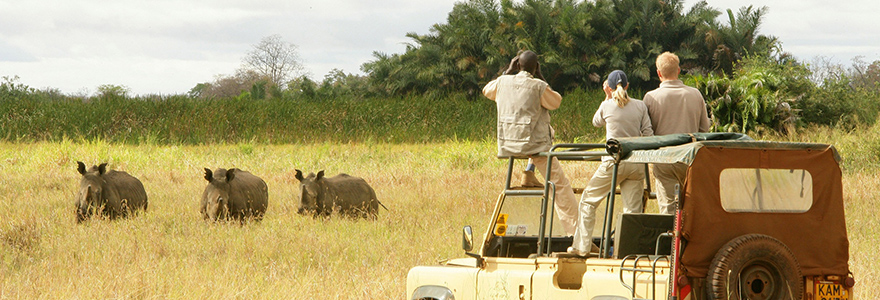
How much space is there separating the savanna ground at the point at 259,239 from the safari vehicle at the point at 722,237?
1.97 metres

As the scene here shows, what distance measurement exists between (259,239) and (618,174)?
5.22 metres

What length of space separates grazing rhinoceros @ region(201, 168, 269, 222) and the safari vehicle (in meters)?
6.38

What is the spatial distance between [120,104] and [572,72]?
18899 millimetres

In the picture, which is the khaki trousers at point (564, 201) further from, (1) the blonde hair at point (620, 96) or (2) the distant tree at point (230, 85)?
(2) the distant tree at point (230, 85)

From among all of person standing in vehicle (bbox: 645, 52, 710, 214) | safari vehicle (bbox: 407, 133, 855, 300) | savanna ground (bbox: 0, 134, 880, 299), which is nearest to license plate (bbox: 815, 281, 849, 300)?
safari vehicle (bbox: 407, 133, 855, 300)

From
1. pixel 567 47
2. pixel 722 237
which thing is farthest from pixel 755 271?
pixel 567 47

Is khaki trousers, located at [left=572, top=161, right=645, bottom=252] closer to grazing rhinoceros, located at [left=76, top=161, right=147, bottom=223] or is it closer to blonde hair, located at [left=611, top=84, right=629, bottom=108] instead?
blonde hair, located at [left=611, top=84, right=629, bottom=108]

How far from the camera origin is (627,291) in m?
4.88

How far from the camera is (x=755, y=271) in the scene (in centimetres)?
479

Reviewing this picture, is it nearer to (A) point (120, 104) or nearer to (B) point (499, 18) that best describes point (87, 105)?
(A) point (120, 104)

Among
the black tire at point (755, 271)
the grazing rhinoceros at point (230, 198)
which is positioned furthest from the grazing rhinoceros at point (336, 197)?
the black tire at point (755, 271)

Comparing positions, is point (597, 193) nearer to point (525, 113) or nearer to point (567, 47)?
point (525, 113)

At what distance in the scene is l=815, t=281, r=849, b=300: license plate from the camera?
511 centimetres

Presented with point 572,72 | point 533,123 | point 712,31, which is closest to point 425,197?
point 533,123
